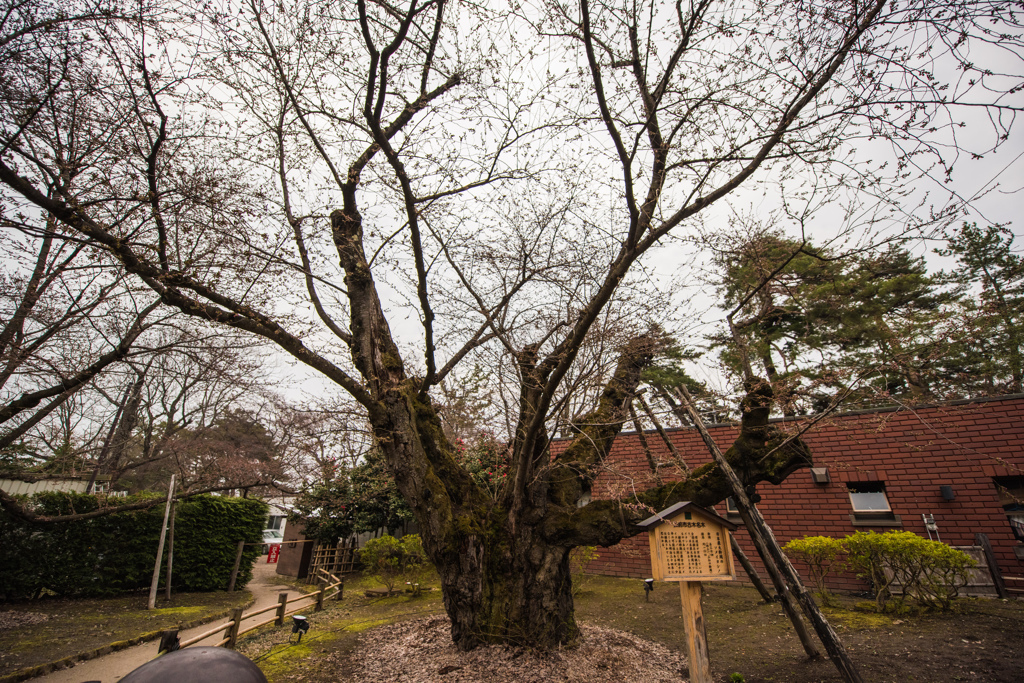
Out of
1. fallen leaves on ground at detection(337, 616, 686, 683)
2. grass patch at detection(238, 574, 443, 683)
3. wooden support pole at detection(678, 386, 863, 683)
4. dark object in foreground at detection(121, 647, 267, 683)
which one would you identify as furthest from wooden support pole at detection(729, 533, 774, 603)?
dark object in foreground at detection(121, 647, 267, 683)

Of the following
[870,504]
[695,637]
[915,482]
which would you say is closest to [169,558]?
[695,637]

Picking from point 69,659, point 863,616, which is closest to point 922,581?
point 863,616

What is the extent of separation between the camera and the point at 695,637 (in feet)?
14.3

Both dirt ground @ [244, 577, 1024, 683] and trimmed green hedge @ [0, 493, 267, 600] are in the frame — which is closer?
dirt ground @ [244, 577, 1024, 683]

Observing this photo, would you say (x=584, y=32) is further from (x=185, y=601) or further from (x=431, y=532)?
(x=185, y=601)

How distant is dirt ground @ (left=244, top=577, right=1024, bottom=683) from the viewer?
15.0 ft

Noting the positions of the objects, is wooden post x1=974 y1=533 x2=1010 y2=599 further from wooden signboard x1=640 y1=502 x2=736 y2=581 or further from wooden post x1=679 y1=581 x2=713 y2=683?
wooden post x1=679 y1=581 x2=713 y2=683

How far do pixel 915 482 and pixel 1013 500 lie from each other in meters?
1.26

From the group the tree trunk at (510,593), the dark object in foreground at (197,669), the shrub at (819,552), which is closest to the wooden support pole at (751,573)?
the shrub at (819,552)

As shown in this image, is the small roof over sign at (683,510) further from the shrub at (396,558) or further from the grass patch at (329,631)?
the shrub at (396,558)

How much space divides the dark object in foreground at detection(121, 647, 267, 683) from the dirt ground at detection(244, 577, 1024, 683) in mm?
3055

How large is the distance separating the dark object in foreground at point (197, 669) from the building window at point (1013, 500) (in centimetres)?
1082

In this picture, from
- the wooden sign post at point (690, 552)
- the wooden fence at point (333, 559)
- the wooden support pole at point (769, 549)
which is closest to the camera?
the wooden support pole at point (769, 549)

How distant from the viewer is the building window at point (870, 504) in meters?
8.28
